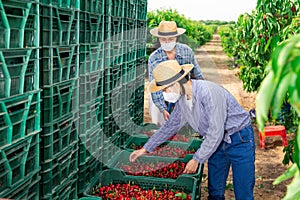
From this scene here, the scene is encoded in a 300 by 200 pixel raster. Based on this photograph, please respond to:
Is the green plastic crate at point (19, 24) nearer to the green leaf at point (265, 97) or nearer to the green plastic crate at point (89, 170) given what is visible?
the green plastic crate at point (89, 170)

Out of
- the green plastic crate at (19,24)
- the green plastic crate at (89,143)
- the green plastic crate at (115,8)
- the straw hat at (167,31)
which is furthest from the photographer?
the straw hat at (167,31)

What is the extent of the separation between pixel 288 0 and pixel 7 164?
5.58m

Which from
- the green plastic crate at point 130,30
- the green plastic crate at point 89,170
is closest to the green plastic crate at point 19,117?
the green plastic crate at point 89,170

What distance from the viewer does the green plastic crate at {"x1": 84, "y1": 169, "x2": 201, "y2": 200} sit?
4.13 metres

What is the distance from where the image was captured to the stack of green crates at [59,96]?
3096mm

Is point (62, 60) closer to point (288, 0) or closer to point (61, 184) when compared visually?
point (61, 184)

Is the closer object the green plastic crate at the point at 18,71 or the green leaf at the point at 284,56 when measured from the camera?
the green leaf at the point at 284,56

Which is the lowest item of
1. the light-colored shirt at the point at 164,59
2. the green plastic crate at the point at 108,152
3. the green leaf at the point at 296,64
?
the green plastic crate at the point at 108,152

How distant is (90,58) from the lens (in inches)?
157

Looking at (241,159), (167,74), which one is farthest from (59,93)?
(241,159)

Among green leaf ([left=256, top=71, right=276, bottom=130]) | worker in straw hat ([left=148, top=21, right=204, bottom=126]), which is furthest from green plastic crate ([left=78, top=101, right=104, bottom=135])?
green leaf ([left=256, top=71, right=276, bottom=130])

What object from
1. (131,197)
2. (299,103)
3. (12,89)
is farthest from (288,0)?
(299,103)

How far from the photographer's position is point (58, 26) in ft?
10.7

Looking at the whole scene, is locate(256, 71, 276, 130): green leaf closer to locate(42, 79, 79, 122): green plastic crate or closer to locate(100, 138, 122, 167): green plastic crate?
locate(42, 79, 79, 122): green plastic crate
